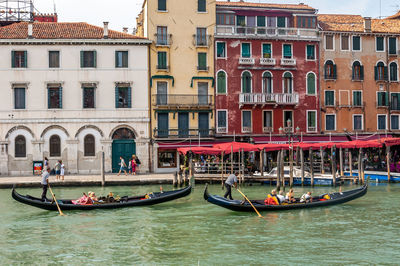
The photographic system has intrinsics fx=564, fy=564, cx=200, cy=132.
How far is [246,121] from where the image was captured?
40031mm

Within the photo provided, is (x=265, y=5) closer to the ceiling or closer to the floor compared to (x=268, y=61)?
closer to the ceiling

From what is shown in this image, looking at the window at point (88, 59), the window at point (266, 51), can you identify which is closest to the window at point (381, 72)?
the window at point (266, 51)

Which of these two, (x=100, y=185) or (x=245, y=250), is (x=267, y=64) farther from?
(x=245, y=250)

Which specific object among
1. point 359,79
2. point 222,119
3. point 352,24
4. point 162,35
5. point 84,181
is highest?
point 352,24

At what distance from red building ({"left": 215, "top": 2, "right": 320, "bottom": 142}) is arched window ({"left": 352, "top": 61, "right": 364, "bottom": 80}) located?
2860 mm

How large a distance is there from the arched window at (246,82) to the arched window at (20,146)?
15.4 m

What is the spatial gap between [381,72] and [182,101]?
15.3 m

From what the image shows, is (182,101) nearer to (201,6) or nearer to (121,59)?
(121,59)

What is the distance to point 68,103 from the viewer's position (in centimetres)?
3759

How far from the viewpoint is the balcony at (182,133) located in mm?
38588

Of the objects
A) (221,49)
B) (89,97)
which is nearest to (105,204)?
(89,97)

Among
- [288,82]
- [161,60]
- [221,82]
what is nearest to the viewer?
[161,60]

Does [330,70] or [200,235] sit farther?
[330,70]

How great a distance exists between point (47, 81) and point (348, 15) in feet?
79.3
